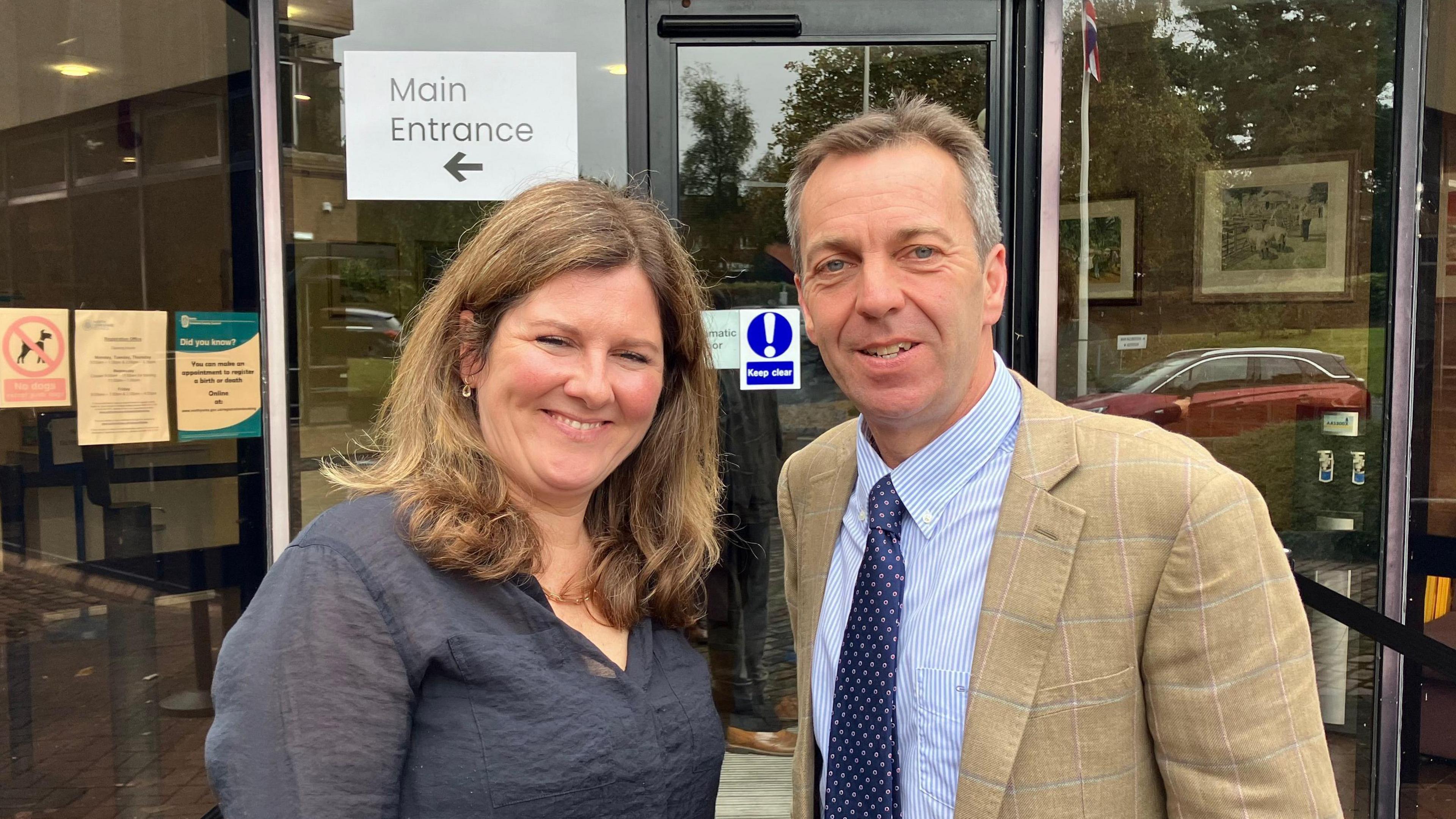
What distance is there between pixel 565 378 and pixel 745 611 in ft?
7.88

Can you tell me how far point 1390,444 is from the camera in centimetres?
352

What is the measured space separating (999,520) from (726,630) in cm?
247

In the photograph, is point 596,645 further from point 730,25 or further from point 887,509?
point 730,25

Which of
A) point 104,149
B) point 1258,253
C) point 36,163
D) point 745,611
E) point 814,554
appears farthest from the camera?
point 745,611

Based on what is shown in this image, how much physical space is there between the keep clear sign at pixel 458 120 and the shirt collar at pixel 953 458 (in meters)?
2.24

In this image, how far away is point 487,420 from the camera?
1665mm

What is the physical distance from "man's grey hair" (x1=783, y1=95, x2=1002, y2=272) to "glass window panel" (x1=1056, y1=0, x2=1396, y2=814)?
2.06m

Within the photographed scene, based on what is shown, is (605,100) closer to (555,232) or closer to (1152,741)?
(555,232)

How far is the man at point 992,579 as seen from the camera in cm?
137

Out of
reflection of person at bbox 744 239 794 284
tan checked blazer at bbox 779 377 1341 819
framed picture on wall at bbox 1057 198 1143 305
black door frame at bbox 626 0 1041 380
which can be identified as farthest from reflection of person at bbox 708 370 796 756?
tan checked blazer at bbox 779 377 1341 819

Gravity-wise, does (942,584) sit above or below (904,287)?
below

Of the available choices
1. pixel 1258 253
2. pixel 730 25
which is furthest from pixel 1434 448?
pixel 730 25

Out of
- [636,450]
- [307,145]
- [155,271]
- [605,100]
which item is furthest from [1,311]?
[636,450]

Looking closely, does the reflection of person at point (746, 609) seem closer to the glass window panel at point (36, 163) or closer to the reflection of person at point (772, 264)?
the reflection of person at point (772, 264)
